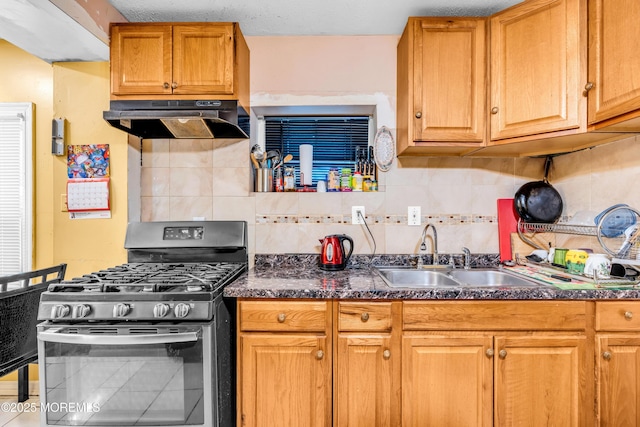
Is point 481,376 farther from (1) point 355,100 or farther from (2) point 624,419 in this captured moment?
(1) point 355,100

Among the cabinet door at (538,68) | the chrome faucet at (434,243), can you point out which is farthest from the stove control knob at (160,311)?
the cabinet door at (538,68)

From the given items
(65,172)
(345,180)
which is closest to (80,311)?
(65,172)

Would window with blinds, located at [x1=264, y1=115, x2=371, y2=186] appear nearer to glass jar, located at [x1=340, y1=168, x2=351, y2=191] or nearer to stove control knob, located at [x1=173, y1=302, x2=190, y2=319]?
glass jar, located at [x1=340, y1=168, x2=351, y2=191]

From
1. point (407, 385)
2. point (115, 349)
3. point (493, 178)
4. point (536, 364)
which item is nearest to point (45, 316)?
point (115, 349)

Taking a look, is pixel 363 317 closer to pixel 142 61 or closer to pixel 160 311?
pixel 160 311

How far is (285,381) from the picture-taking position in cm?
153

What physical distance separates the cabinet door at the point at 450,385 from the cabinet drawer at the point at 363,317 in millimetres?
215

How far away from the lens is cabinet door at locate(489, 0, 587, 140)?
5.17 feet

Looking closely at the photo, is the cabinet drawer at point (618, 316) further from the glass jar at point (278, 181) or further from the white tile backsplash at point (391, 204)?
the glass jar at point (278, 181)

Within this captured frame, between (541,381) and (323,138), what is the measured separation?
1.80 metres

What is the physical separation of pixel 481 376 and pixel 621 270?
0.82 metres

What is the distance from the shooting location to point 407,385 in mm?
1507

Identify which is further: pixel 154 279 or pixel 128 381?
pixel 154 279

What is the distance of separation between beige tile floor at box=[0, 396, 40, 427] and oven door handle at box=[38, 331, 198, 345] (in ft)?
3.80
